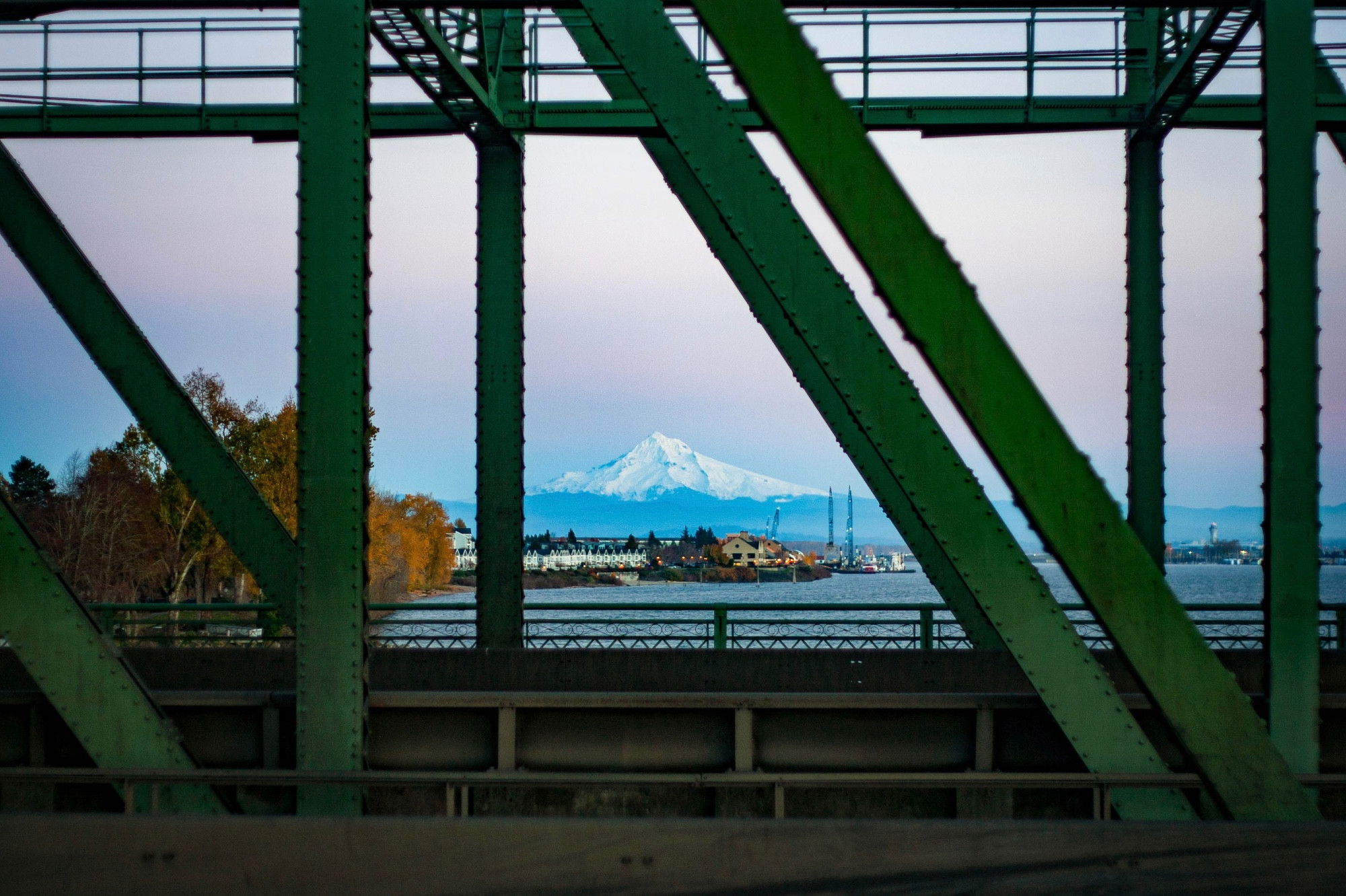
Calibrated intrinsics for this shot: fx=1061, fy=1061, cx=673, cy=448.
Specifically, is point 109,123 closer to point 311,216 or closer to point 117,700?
point 311,216

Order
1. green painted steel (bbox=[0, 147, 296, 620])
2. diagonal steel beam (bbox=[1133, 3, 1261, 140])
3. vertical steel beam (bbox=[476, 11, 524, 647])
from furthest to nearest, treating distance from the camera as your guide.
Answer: vertical steel beam (bbox=[476, 11, 524, 647]), diagonal steel beam (bbox=[1133, 3, 1261, 140]), green painted steel (bbox=[0, 147, 296, 620])

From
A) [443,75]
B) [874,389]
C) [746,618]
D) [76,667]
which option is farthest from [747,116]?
[746,618]

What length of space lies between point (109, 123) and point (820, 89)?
38.3ft

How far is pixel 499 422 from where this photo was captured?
12672 millimetres

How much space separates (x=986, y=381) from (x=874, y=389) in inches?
20.2

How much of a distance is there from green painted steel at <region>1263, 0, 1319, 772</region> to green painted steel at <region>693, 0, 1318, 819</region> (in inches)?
40.7

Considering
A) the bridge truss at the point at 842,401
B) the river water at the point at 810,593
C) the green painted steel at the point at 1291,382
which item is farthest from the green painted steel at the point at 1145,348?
the river water at the point at 810,593

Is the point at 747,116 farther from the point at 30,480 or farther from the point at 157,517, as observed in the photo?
the point at 30,480

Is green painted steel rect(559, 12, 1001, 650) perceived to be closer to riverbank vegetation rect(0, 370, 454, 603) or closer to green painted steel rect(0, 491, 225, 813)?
green painted steel rect(0, 491, 225, 813)

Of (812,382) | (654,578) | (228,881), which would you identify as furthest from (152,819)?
(654,578)

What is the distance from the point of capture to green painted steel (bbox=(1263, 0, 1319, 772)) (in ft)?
18.6

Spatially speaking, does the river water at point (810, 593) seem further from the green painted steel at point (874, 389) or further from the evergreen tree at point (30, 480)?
the green painted steel at point (874, 389)

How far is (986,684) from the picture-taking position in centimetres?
1149

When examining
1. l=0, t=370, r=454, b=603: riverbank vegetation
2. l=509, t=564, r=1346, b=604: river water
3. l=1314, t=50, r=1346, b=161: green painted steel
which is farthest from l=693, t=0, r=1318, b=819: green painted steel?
l=509, t=564, r=1346, b=604: river water
